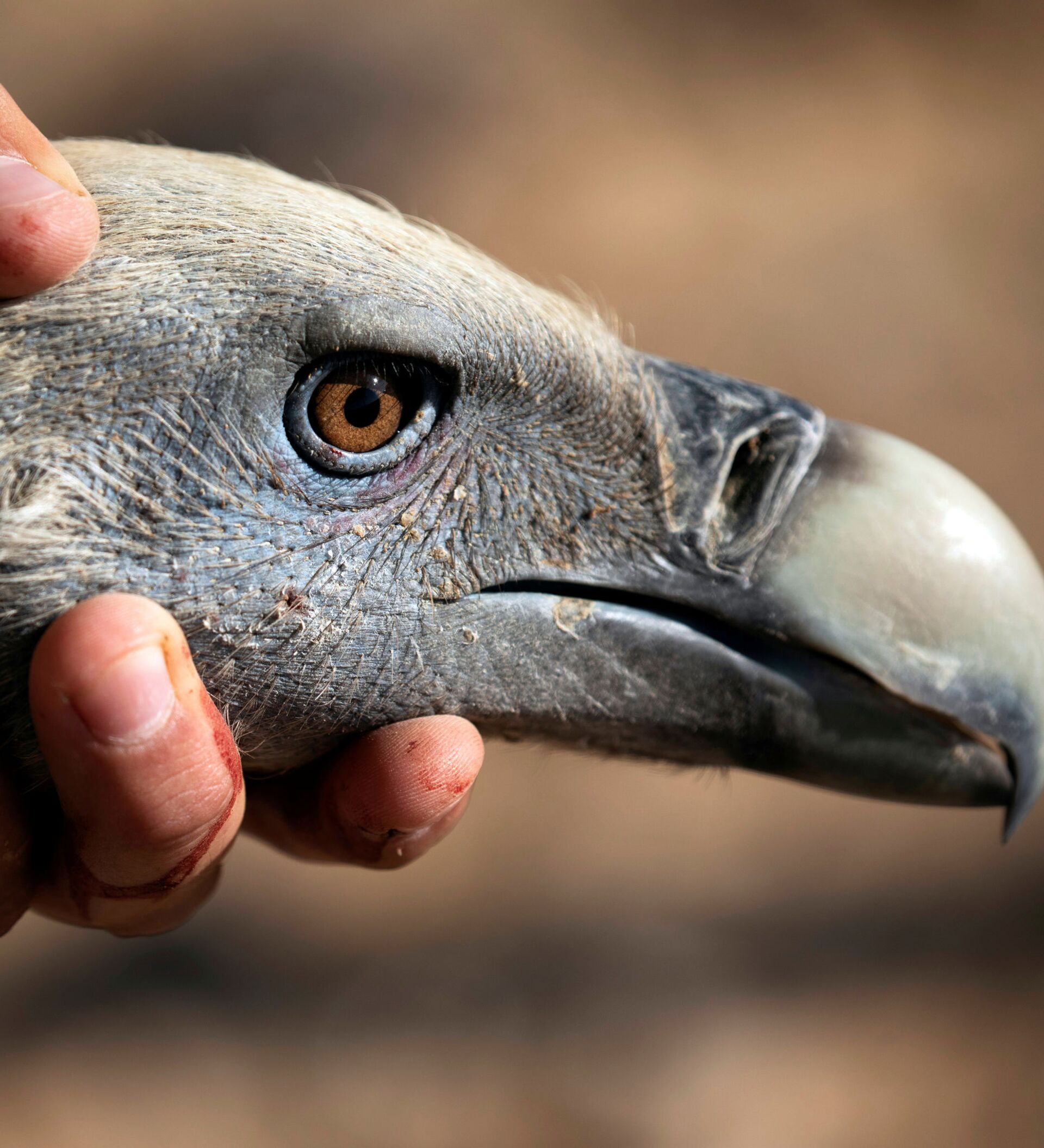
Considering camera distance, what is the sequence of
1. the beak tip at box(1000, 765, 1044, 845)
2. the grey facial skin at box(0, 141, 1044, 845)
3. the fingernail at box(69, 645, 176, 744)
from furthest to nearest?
the beak tip at box(1000, 765, 1044, 845), the grey facial skin at box(0, 141, 1044, 845), the fingernail at box(69, 645, 176, 744)

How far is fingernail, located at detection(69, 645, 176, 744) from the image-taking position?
4.19 ft

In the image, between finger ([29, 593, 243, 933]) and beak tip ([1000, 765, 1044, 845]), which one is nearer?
finger ([29, 593, 243, 933])

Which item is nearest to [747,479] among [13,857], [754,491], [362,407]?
[754,491]

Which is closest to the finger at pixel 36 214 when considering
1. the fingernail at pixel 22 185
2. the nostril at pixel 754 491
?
the fingernail at pixel 22 185

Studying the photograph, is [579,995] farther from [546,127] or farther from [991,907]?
[546,127]

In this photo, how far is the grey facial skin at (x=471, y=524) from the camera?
139 centimetres

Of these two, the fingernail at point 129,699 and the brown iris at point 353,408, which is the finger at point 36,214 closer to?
the brown iris at point 353,408

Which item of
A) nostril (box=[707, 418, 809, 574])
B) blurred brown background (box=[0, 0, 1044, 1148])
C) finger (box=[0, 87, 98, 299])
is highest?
finger (box=[0, 87, 98, 299])

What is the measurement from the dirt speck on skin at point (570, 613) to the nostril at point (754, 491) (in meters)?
0.20

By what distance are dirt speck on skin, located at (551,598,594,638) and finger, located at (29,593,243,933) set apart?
49cm

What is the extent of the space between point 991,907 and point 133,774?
380 centimetres

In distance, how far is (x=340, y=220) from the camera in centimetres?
157

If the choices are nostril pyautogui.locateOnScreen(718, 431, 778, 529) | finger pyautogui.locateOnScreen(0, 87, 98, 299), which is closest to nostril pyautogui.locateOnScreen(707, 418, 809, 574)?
nostril pyautogui.locateOnScreen(718, 431, 778, 529)

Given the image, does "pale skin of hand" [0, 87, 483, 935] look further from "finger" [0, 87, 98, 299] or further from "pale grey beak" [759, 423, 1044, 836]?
"pale grey beak" [759, 423, 1044, 836]
